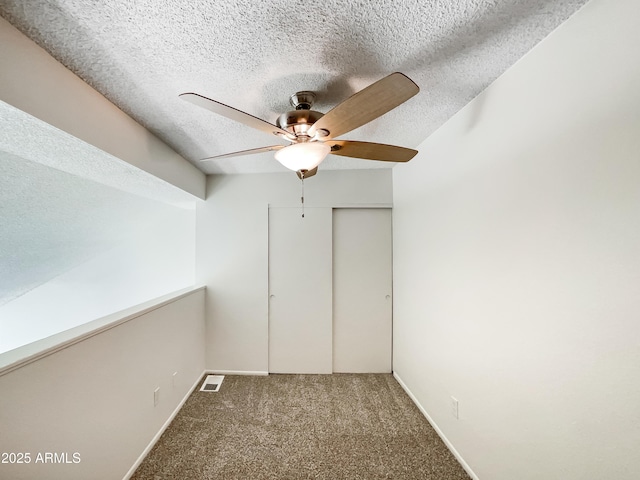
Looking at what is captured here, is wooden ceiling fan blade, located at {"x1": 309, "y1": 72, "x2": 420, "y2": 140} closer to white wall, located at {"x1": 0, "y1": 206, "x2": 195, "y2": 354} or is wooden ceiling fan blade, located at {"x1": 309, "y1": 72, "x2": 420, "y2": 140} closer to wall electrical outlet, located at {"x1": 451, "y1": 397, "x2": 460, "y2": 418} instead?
wall electrical outlet, located at {"x1": 451, "y1": 397, "x2": 460, "y2": 418}

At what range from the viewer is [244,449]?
6.15ft

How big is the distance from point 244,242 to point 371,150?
199cm

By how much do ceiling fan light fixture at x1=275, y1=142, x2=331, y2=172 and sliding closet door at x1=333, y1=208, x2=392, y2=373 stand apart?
1783 mm

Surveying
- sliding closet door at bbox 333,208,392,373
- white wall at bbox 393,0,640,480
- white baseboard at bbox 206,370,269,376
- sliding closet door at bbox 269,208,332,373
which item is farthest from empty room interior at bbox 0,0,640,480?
sliding closet door at bbox 269,208,332,373

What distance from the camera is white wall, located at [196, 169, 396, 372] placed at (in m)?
2.99

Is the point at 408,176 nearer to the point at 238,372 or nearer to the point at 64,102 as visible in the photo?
the point at 64,102

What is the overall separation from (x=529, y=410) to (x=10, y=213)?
137 inches

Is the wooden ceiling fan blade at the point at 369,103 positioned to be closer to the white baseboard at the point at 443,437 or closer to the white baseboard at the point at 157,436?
the white baseboard at the point at 443,437

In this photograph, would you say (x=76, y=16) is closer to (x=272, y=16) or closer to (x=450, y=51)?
(x=272, y=16)

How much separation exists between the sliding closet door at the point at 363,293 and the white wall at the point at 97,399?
1.65 m

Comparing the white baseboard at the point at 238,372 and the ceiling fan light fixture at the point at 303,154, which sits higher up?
the ceiling fan light fixture at the point at 303,154

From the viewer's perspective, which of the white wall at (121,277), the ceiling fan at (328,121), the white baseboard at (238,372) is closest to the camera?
the ceiling fan at (328,121)

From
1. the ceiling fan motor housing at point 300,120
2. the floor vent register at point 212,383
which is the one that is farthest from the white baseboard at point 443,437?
the ceiling fan motor housing at point 300,120

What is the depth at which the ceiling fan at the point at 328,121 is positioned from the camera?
0.97 meters
